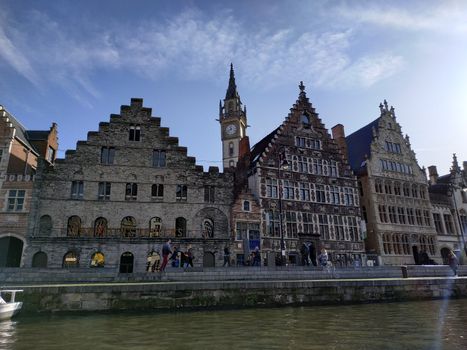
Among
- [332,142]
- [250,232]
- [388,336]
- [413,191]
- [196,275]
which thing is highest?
[332,142]

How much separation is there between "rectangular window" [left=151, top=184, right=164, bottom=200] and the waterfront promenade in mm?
12168

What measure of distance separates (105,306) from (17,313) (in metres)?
3.21

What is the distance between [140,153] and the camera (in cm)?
3309

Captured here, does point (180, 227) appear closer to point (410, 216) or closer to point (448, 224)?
point (410, 216)

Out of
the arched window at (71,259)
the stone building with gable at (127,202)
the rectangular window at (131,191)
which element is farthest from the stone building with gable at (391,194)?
the arched window at (71,259)

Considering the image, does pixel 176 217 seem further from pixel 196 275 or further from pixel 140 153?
pixel 196 275

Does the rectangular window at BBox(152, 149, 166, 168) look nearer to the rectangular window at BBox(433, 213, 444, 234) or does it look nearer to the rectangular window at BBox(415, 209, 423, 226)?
the rectangular window at BBox(415, 209, 423, 226)

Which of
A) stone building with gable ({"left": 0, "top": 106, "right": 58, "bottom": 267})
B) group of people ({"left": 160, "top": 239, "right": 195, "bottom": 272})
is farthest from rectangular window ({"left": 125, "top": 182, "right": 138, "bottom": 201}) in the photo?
stone building with gable ({"left": 0, "top": 106, "right": 58, "bottom": 267})

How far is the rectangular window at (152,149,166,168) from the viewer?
3344cm

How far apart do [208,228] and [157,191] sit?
586 cm

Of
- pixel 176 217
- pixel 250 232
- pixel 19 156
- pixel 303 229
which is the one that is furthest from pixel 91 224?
pixel 303 229

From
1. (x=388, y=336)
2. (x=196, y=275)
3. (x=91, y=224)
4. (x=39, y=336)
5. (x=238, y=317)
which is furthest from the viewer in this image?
(x=91, y=224)

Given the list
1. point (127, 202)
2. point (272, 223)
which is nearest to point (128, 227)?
point (127, 202)

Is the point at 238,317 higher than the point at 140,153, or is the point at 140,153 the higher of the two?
the point at 140,153
